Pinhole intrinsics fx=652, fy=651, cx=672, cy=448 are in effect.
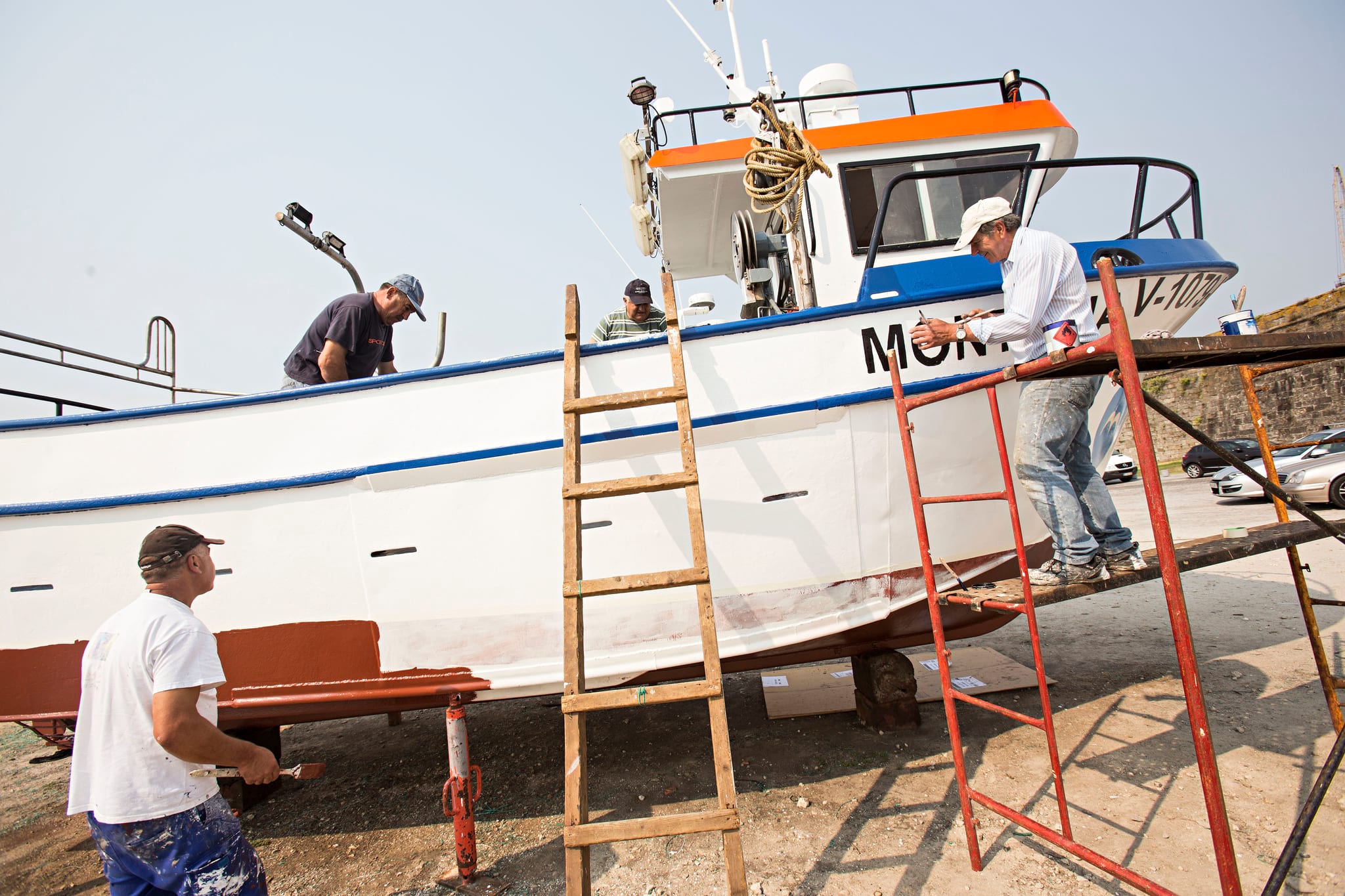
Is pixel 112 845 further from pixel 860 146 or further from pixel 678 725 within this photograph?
pixel 860 146

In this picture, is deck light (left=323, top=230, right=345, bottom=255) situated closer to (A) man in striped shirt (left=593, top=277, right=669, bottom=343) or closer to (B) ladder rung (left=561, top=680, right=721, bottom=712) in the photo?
(A) man in striped shirt (left=593, top=277, right=669, bottom=343)

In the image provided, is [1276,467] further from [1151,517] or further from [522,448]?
[522,448]

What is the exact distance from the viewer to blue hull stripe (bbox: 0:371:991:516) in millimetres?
3014

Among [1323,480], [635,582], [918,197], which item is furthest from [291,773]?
[1323,480]

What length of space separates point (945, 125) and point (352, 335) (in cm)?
379

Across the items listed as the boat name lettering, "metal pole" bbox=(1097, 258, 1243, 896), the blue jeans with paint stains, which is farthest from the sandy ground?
the boat name lettering

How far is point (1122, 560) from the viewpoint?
2.76m

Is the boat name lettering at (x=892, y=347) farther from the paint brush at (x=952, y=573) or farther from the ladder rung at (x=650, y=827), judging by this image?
the ladder rung at (x=650, y=827)

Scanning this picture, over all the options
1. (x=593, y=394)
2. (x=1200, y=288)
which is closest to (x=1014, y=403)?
(x=1200, y=288)

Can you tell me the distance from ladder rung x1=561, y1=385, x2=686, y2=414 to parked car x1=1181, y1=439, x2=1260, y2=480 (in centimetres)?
1686

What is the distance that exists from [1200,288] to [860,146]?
6.61 feet

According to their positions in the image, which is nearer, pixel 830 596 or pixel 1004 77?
pixel 830 596

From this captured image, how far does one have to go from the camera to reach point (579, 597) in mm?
2291

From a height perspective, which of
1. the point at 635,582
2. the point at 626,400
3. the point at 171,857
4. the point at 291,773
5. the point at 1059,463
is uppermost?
the point at 626,400
